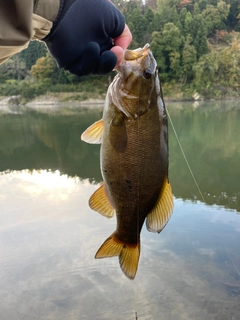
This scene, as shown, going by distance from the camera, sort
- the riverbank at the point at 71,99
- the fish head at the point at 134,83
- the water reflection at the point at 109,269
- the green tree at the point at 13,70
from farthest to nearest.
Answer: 1. the green tree at the point at 13,70
2. the riverbank at the point at 71,99
3. the water reflection at the point at 109,269
4. the fish head at the point at 134,83

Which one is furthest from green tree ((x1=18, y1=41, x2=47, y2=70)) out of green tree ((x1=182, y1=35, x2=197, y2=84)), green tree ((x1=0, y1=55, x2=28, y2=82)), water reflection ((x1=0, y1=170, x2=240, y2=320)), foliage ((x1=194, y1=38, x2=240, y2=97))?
water reflection ((x1=0, y1=170, x2=240, y2=320))

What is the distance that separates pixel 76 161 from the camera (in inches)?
500

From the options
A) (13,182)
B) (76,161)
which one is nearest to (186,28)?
(76,161)

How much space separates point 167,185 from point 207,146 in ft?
45.6

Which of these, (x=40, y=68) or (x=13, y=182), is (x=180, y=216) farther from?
(x=40, y=68)

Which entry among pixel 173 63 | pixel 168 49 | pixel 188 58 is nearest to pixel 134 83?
pixel 173 63

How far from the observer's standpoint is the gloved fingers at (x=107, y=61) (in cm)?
150

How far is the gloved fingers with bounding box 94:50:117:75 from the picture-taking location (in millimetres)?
1495

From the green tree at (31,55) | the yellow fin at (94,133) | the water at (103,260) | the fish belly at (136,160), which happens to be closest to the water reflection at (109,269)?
the water at (103,260)

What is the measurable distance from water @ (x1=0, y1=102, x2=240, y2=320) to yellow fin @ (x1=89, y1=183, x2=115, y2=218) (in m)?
2.42

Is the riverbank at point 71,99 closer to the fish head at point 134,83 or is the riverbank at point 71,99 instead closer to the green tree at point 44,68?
the green tree at point 44,68

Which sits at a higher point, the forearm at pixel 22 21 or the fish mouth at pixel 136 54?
the forearm at pixel 22 21

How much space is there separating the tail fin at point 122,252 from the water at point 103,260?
229 cm

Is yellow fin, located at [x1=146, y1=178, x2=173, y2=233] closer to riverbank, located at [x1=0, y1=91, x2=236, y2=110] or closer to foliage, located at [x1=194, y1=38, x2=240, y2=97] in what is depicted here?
riverbank, located at [x1=0, y1=91, x2=236, y2=110]
